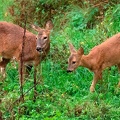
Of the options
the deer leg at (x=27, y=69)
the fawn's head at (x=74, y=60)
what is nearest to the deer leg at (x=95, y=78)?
the fawn's head at (x=74, y=60)

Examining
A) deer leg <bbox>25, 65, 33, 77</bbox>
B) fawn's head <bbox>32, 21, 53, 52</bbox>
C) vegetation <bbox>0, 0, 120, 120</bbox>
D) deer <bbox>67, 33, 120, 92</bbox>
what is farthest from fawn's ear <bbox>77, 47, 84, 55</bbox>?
deer leg <bbox>25, 65, 33, 77</bbox>

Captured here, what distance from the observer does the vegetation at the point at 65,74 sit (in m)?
8.69

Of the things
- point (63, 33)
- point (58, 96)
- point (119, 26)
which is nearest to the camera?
point (58, 96)

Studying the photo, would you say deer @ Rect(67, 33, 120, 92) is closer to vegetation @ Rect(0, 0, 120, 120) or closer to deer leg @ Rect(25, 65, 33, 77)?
vegetation @ Rect(0, 0, 120, 120)

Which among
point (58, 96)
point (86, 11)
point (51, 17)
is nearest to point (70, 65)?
point (58, 96)

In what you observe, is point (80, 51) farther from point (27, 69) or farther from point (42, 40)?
point (27, 69)

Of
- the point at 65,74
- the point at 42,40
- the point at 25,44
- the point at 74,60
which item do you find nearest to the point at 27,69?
the point at 25,44

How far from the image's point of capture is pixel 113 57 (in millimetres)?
10609

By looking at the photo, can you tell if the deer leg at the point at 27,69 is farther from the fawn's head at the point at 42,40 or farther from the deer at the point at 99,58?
the deer at the point at 99,58

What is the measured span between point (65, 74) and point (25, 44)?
1.01m

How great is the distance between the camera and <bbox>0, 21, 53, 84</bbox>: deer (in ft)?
36.9

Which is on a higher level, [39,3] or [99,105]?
[39,3]

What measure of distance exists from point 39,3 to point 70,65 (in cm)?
617

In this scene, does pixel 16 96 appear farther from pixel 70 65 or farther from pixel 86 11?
pixel 86 11
